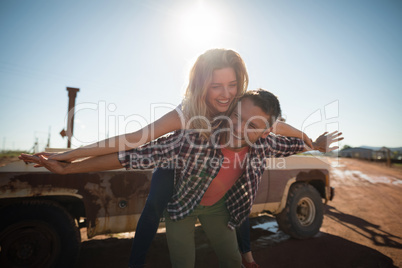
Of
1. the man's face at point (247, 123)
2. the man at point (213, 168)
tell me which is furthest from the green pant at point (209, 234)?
the man's face at point (247, 123)

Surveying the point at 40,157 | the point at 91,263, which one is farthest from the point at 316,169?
the point at 40,157

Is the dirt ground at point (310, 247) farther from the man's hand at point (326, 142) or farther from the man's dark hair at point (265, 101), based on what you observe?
the man's dark hair at point (265, 101)

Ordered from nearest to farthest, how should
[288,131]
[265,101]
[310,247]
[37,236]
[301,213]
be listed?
[265,101] < [288,131] < [37,236] < [310,247] < [301,213]

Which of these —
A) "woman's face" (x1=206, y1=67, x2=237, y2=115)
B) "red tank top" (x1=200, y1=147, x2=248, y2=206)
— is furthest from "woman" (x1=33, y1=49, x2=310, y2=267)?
"red tank top" (x1=200, y1=147, x2=248, y2=206)

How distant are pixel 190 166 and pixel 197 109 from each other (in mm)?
387

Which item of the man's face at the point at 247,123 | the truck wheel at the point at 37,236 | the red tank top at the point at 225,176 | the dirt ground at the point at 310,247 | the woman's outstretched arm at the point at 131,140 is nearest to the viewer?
the woman's outstretched arm at the point at 131,140

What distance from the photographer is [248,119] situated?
5.13 ft

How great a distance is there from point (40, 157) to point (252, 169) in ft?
4.83

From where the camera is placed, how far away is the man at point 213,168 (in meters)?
1.44

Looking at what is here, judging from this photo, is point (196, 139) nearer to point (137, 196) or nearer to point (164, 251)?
point (137, 196)

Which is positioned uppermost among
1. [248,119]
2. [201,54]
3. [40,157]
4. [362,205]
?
[201,54]

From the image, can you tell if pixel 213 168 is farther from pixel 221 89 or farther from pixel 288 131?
pixel 288 131

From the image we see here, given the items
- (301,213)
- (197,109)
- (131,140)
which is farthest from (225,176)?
→ (301,213)

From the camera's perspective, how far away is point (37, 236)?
7.99 feet
